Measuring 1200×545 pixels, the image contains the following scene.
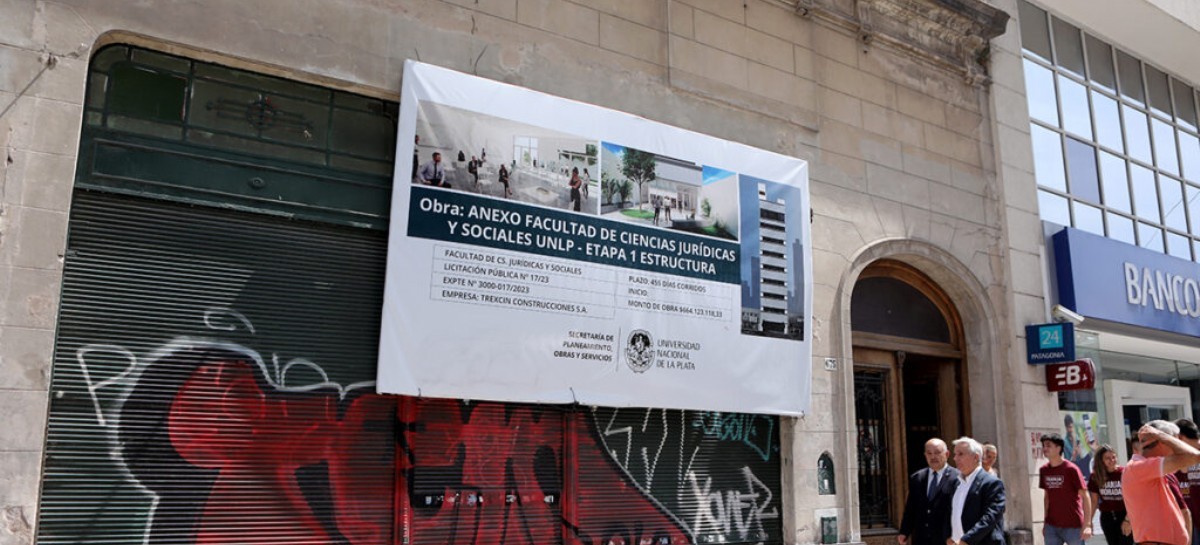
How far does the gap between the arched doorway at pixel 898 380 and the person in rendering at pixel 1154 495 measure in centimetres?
438

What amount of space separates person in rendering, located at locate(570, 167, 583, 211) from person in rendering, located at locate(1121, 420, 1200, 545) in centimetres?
460

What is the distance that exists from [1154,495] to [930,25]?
288 inches

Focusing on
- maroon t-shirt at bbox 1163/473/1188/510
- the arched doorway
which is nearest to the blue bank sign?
the arched doorway

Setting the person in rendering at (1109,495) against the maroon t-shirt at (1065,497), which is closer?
the maroon t-shirt at (1065,497)

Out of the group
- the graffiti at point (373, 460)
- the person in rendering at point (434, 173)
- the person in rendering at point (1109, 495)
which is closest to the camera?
the graffiti at point (373, 460)

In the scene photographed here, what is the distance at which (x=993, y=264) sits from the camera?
40.0ft

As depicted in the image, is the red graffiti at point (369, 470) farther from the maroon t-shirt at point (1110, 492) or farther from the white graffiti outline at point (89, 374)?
the maroon t-shirt at point (1110, 492)

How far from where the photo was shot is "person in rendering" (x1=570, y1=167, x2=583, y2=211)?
8.42 m

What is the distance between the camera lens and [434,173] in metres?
7.75

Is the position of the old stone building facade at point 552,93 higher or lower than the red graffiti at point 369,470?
higher

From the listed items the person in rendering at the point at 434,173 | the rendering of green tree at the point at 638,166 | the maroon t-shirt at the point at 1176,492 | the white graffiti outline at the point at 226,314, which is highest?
the rendering of green tree at the point at 638,166

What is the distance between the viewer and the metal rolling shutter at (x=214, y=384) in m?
6.35

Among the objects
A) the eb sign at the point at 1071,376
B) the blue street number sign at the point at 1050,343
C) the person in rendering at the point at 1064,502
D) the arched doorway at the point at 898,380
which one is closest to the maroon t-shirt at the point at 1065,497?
the person in rendering at the point at 1064,502

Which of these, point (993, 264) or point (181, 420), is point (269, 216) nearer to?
point (181, 420)
